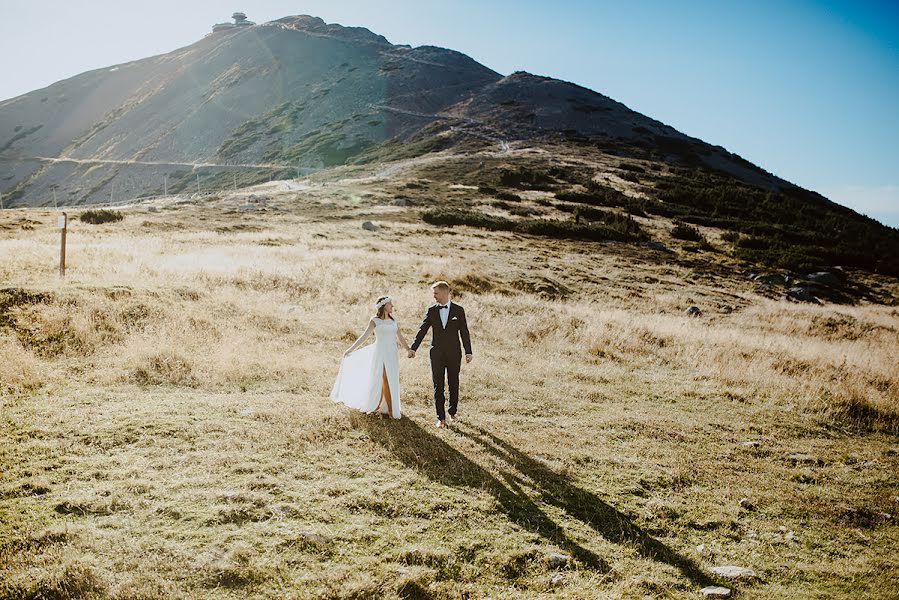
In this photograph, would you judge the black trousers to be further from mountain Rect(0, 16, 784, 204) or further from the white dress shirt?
mountain Rect(0, 16, 784, 204)

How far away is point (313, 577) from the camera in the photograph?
4.80m

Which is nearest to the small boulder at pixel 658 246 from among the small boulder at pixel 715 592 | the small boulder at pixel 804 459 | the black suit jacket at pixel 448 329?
the small boulder at pixel 804 459

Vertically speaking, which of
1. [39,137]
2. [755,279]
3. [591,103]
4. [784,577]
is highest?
[591,103]

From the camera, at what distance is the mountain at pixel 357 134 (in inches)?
2299

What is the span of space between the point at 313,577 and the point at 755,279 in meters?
38.9

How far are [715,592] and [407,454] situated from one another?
4272mm

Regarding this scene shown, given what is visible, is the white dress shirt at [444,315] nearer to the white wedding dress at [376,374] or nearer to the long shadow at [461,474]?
the white wedding dress at [376,374]

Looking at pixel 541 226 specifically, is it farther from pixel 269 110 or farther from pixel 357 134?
pixel 269 110

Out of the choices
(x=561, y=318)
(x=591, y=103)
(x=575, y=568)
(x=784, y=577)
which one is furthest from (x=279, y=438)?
(x=591, y=103)

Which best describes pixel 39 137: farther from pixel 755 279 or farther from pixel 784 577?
pixel 784 577

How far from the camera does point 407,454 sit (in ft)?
25.2

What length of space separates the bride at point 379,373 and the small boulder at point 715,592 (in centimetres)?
524

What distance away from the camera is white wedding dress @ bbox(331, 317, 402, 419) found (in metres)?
8.80

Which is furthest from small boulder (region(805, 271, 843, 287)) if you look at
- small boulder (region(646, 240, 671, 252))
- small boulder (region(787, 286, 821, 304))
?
small boulder (region(646, 240, 671, 252))
